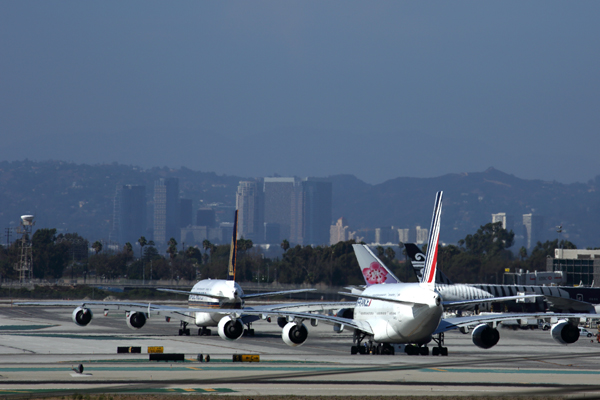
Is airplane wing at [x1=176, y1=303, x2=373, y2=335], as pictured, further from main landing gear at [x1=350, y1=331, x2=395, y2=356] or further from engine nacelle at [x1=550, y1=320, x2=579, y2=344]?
engine nacelle at [x1=550, y1=320, x2=579, y2=344]

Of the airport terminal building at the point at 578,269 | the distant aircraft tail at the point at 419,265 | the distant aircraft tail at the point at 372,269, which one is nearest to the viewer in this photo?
the distant aircraft tail at the point at 372,269

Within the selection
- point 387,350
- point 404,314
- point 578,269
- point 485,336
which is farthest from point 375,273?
point 578,269

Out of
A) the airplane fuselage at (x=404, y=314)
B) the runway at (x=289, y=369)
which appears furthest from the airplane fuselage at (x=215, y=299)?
the airplane fuselage at (x=404, y=314)

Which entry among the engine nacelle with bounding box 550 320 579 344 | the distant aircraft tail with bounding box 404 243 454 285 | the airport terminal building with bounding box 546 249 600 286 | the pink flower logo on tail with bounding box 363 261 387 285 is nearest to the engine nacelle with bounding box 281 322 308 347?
the engine nacelle with bounding box 550 320 579 344

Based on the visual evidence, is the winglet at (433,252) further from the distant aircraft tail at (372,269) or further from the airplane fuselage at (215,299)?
the distant aircraft tail at (372,269)

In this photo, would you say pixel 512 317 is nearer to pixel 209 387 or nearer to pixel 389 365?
pixel 389 365

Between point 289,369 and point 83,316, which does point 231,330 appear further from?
point 83,316
